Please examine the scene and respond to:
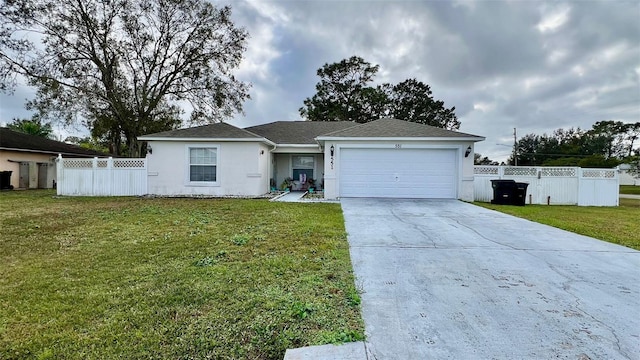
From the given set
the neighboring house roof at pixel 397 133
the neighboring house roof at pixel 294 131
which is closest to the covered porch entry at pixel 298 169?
the neighboring house roof at pixel 294 131

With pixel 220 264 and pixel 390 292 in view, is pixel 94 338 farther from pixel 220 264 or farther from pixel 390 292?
pixel 390 292

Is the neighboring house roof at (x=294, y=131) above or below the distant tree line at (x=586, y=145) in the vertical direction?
below

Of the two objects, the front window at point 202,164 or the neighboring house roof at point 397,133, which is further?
the front window at point 202,164

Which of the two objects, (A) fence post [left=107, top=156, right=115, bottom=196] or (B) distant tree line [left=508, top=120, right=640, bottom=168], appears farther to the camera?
(B) distant tree line [left=508, top=120, right=640, bottom=168]

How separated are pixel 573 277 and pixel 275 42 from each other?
15.4 meters

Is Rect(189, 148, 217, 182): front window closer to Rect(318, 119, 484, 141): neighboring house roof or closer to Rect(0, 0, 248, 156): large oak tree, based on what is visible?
Rect(318, 119, 484, 141): neighboring house roof

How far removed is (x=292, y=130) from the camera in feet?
60.6

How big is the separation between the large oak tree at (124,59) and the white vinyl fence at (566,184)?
56.8 feet

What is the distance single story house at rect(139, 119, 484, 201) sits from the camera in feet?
39.6

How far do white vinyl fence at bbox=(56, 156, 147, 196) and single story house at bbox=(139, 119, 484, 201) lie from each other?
2.24 feet

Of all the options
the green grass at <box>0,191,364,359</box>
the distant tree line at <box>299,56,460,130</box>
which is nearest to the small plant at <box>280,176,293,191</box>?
the green grass at <box>0,191,364,359</box>

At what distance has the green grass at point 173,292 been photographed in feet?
7.66

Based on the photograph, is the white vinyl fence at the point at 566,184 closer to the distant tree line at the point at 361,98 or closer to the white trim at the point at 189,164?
the white trim at the point at 189,164

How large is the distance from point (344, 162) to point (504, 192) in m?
6.13
